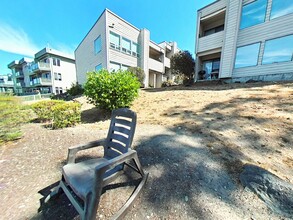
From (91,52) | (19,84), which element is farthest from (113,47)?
(19,84)

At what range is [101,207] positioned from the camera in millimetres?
1814

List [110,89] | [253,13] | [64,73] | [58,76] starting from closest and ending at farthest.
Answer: [110,89] → [253,13] → [58,76] → [64,73]

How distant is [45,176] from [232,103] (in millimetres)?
6172

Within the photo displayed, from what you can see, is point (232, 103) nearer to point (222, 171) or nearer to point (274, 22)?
point (222, 171)

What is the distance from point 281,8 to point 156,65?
43.0ft

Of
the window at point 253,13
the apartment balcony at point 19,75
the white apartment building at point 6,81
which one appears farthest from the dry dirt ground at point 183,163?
the white apartment building at point 6,81

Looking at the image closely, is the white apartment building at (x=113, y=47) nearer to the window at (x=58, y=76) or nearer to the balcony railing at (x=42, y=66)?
the window at (x=58, y=76)

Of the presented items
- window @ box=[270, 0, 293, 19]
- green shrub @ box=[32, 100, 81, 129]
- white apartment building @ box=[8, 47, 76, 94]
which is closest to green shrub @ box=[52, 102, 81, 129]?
green shrub @ box=[32, 100, 81, 129]

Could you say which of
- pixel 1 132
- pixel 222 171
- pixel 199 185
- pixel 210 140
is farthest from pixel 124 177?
pixel 1 132

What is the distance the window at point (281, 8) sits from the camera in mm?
8250

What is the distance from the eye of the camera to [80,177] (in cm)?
175

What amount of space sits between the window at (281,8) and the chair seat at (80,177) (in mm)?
13153

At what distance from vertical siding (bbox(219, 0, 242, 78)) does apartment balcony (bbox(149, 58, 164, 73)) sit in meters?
9.42

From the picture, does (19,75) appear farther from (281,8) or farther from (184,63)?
(281,8)
